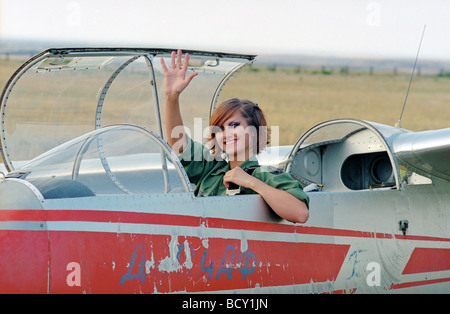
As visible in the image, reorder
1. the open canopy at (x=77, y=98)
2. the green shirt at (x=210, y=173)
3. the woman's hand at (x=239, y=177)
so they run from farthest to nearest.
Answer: the open canopy at (x=77, y=98), the green shirt at (x=210, y=173), the woman's hand at (x=239, y=177)

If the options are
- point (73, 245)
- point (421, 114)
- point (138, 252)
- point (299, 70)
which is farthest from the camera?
point (299, 70)

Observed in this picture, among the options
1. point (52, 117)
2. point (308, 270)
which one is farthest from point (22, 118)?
point (308, 270)

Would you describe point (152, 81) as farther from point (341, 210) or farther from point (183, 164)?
point (341, 210)

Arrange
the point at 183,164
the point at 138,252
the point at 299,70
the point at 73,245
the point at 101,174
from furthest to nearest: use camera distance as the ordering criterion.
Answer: the point at 299,70, the point at 183,164, the point at 101,174, the point at 138,252, the point at 73,245

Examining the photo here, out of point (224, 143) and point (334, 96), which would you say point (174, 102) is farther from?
point (334, 96)

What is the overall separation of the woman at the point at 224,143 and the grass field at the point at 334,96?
2344 cm

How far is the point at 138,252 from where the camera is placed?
460cm

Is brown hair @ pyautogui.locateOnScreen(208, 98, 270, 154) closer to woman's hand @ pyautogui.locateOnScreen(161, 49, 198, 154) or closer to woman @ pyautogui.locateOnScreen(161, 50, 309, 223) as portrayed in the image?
woman @ pyautogui.locateOnScreen(161, 50, 309, 223)

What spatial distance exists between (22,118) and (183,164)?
4.62 feet

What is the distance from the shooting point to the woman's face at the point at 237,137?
17.6 feet

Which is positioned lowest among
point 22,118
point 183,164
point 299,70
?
point 183,164

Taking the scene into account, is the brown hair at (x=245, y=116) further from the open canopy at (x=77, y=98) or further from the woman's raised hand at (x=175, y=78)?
the open canopy at (x=77, y=98)

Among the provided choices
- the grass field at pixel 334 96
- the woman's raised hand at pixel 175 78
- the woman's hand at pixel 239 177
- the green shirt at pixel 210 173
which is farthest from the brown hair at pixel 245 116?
the grass field at pixel 334 96

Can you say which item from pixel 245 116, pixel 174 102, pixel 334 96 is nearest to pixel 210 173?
pixel 245 116
